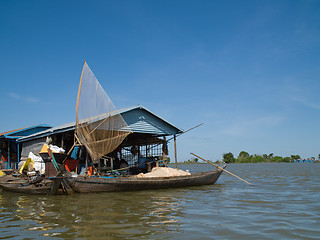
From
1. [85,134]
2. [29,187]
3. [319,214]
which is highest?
[85,134]

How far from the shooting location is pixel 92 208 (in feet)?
24.9

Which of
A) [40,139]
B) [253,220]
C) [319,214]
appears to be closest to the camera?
[253,220]

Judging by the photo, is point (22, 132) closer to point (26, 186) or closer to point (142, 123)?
point (26, 186)

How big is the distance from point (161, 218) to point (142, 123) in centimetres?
789

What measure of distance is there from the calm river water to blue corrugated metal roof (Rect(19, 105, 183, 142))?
467 cm

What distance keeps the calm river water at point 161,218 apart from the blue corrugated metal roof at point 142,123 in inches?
184

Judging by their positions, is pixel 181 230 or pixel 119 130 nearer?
pixel 181 230

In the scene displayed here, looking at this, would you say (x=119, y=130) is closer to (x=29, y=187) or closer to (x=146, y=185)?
(x=146, y=185)

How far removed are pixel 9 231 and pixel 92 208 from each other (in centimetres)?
241

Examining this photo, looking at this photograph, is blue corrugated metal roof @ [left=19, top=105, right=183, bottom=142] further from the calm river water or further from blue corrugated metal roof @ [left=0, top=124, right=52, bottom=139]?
the calm river water

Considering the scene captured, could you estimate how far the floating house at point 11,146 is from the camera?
17703mm

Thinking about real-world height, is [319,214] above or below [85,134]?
below

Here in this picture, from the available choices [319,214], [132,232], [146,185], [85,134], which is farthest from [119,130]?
[319,214]

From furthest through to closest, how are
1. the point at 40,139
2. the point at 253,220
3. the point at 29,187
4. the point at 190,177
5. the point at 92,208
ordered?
the point at 40,139 < the point at 190,177 < the point at 29,187 < the point at 92,208 < the point at 253,220
